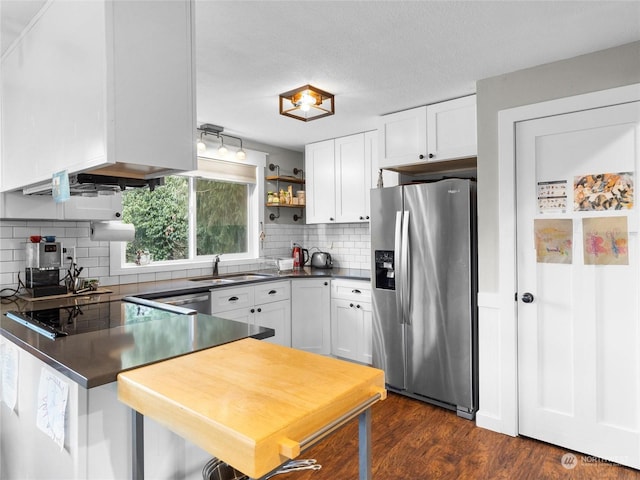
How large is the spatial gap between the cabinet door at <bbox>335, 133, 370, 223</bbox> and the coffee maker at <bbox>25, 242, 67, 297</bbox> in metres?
2.53

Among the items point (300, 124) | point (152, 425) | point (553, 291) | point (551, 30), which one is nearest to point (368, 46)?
point (551, 30)

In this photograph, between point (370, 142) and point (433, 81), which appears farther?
point (370, 142)

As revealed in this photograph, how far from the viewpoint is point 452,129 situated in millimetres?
3049

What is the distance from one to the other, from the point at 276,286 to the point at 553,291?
7.43 ft

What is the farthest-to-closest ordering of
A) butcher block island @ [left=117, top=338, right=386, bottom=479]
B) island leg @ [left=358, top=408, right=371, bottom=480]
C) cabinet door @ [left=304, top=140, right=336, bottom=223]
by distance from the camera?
cabinet door @ [left=304, top=140, right=336, bottom=223], island leg @ [left=358, top=408, right=371, bottom=480], butcher block island @ [left=117, top=338, right=386, bottom=479]

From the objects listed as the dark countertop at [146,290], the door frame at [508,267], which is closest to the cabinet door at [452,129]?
the door frame at [508,267]

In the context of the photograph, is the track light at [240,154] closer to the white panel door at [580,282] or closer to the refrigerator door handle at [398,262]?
the refrigerator door handle at [398,262]

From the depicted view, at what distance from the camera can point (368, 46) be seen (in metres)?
2.24

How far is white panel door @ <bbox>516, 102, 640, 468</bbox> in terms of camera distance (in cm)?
222

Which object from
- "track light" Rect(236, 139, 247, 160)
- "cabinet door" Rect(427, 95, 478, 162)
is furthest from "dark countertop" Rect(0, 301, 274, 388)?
"track light" Rect(236, 139, 247, 160)

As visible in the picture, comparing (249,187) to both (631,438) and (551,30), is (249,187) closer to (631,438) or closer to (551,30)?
(551,30)

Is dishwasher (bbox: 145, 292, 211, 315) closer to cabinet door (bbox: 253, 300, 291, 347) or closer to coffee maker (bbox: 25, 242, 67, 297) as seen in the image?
cabinet door (bbox: 253, 300, 291, 347)

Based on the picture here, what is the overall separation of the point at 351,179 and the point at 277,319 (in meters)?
1.59

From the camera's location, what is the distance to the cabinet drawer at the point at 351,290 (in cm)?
364
